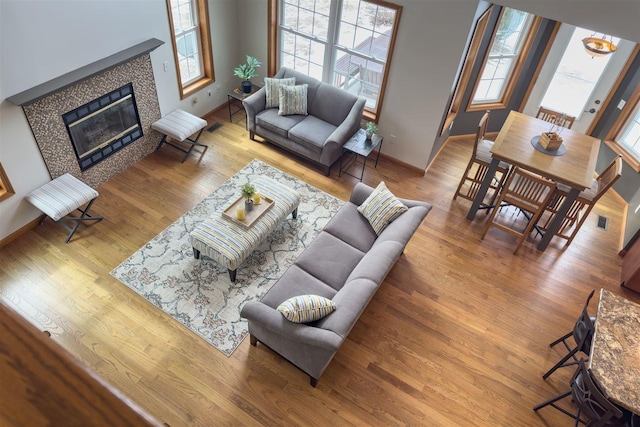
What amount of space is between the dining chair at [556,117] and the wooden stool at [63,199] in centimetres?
604

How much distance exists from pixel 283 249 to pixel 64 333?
7.87ft

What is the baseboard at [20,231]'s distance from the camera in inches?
197

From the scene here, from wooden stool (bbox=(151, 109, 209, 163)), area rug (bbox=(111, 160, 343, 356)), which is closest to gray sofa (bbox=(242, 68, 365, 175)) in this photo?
wooden stool (bbox=(151, 109, 209, 163))

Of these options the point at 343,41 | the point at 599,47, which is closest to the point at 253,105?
the point at 343,41

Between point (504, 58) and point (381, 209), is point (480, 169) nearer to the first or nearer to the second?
point (381, 209)

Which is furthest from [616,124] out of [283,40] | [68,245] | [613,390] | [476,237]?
[68,245]

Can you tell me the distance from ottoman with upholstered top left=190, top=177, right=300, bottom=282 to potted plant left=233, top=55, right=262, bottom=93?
2.64 meters

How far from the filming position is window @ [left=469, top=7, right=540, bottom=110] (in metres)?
6.32

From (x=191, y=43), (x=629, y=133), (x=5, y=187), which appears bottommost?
(x=5, y=187)

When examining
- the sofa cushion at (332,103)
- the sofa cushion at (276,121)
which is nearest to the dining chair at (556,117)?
the sofa cushion at (332,103)

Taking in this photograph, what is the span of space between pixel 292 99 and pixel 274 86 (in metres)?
0.33

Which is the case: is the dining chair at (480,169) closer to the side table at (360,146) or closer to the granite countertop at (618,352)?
the side table at (360,146)

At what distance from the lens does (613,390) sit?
3.31 metres

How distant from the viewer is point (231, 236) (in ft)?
15.6
